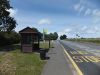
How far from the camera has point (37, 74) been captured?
14867 mm

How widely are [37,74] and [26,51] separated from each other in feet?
66.6

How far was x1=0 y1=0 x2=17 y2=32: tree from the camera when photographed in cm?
4959

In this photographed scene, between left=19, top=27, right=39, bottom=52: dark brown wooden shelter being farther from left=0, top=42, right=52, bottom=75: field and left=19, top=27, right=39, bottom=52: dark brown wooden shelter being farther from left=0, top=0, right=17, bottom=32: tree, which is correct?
left=0, top=0, right=17, bottom=32: tree

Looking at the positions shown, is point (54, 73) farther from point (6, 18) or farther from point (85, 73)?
point (6, 18)

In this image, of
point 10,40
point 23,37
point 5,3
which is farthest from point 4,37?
point 23,37

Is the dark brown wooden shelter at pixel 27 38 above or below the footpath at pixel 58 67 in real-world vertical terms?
above

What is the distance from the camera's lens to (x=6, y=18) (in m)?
51.1

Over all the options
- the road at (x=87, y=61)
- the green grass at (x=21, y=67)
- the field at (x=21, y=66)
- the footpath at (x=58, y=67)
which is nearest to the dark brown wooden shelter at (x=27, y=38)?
the road at (x=87, y=61)

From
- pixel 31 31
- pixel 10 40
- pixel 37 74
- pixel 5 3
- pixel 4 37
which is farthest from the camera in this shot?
pixel 10 40

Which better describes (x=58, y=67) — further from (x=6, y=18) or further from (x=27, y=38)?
(x=6, y=18)

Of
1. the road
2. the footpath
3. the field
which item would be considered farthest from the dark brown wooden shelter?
the footpath

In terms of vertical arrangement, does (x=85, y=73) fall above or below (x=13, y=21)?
below

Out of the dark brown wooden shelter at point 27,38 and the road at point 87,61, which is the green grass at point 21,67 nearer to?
the road at point 87,61

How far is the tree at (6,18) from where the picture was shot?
4959 cm
